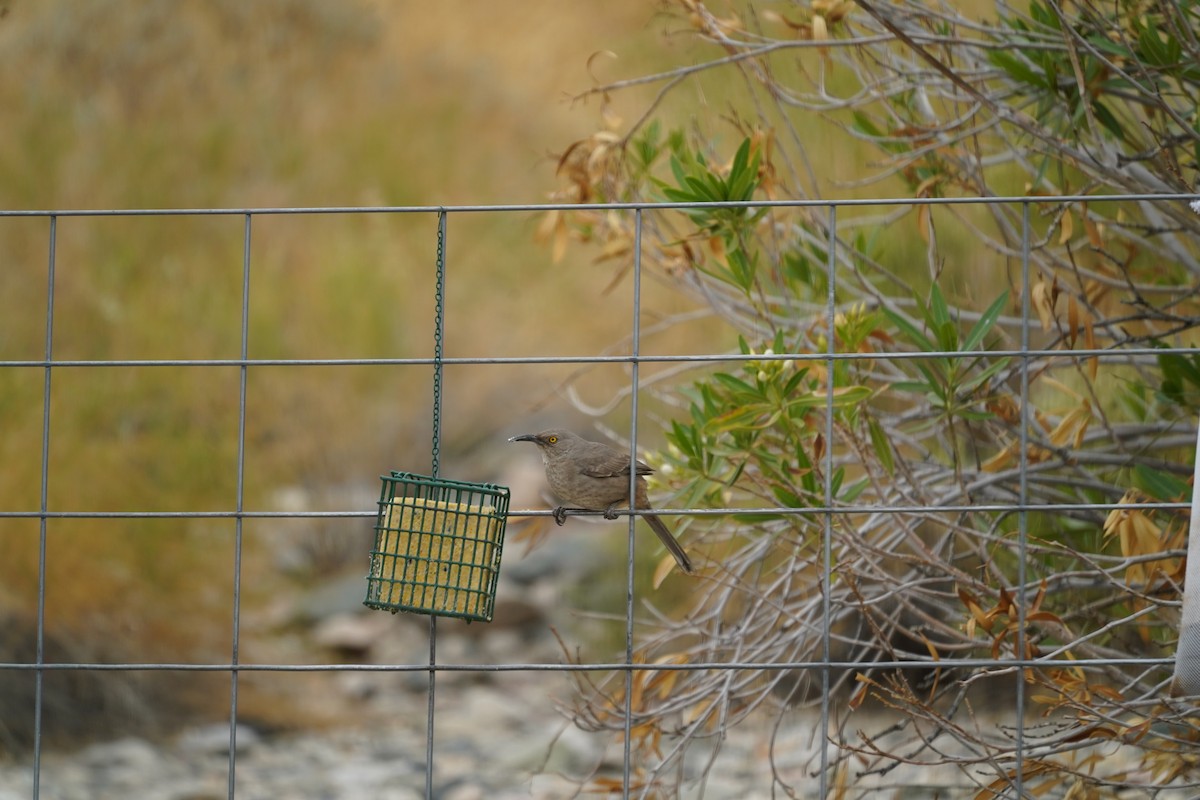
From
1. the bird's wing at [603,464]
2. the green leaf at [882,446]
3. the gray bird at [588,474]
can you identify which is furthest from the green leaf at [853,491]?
the bird's wing at [603,464]

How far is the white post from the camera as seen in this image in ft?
7.93

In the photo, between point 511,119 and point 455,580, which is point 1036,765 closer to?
point 455,580

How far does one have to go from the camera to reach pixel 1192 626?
2.43 metres

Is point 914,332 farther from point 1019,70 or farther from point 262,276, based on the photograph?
point 262,276

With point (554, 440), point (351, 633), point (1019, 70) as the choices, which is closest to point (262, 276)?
point (351, 633)

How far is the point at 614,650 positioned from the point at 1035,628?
3.60m

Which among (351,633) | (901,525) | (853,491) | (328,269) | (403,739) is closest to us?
(901,525)

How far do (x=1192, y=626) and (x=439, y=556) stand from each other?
145 centimetres

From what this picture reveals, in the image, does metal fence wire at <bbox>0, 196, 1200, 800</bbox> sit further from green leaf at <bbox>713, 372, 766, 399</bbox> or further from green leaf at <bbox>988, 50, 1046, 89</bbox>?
green leaf at <bbox>988, 50, 1046, 89</bbox>

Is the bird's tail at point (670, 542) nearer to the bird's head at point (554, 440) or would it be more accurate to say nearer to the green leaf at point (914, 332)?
the bird's head at point (554, 440)

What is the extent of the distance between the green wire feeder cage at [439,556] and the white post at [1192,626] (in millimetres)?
1305

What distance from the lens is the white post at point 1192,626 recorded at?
242 cm

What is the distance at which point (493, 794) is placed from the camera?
240 inches

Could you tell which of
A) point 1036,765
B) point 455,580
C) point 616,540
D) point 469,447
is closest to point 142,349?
point 469,447
